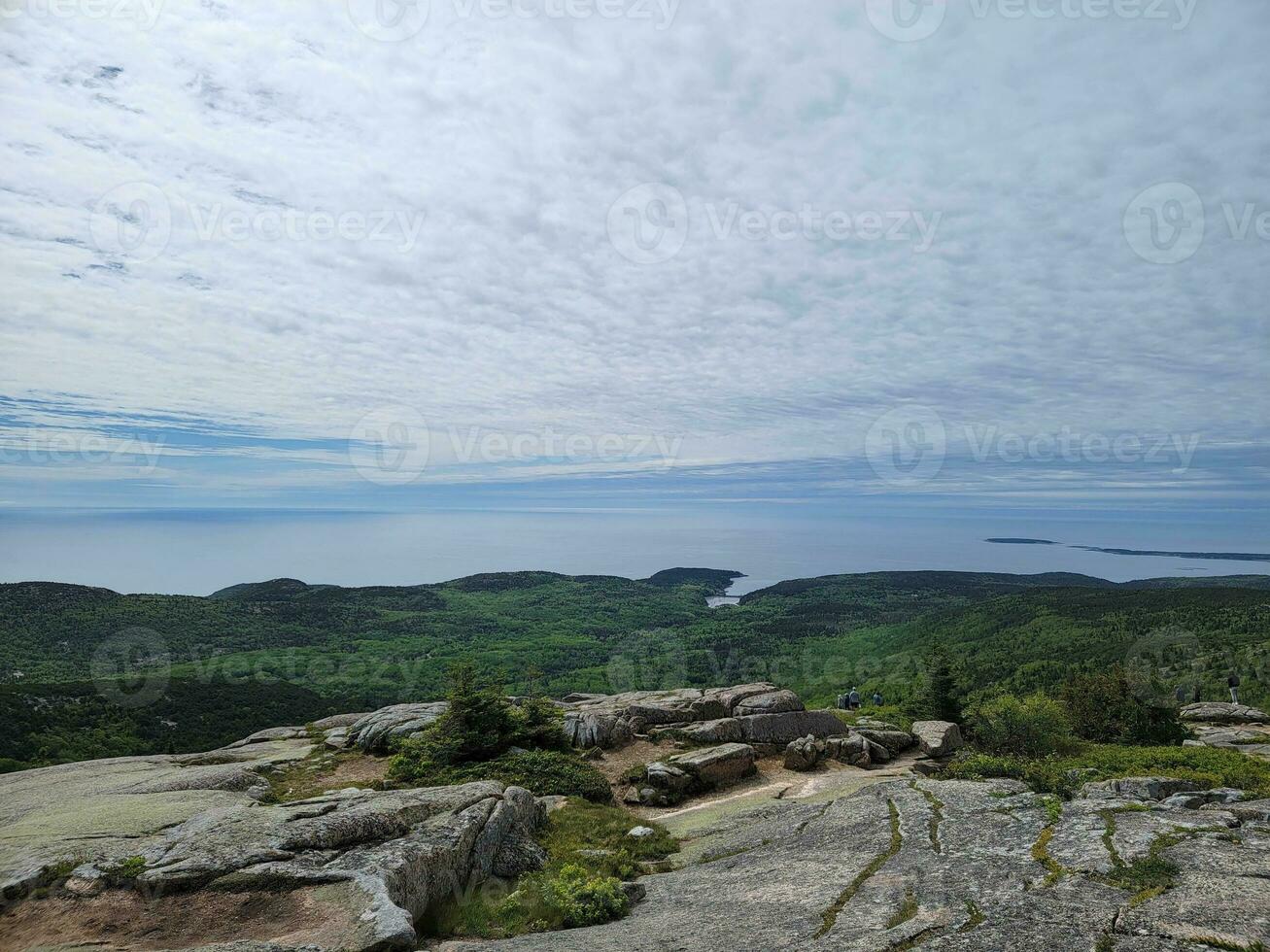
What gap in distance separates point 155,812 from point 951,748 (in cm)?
2823

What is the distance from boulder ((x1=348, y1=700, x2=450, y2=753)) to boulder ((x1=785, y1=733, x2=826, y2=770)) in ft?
47.7

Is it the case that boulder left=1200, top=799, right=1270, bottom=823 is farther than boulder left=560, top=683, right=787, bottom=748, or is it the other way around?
boulder left=560, top=683, right=787, bottom=748

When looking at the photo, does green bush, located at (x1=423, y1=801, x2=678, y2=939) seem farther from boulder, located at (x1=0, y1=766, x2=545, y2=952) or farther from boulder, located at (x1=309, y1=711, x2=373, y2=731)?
boulder, located at (x1=309, y1=711, x2=373, y2=731)

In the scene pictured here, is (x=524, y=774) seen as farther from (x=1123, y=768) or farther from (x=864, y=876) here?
(x=1123, y=768)

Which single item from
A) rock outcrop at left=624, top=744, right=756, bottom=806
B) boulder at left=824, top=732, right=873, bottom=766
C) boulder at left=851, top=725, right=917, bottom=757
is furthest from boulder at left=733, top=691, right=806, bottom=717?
rock outcrop at left=624, top=744, right=756, bottom=806

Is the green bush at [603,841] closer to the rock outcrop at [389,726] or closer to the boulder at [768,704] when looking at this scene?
the rock outcrop at [389,726]

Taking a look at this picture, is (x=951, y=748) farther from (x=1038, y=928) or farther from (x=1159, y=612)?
(x=1159, y=612)

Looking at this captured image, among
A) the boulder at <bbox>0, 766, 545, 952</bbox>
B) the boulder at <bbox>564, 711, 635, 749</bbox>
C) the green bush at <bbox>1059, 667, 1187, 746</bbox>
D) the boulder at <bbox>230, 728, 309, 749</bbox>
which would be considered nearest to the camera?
the boulder at <bbox>0, 766, 545, 952</bbox>

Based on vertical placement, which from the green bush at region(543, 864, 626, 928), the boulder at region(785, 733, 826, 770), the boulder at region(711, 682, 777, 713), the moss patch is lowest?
the boulder at region(785, 733, 826, 770)

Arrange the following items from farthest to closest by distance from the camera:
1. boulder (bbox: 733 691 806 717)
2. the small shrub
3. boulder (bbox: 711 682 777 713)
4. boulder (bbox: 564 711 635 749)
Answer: boulder (bbox: 711 682 777 713) → boulder (bbox: 733 691 806 717) → boulder (bbox: 564 711 635 749) → the small shrub

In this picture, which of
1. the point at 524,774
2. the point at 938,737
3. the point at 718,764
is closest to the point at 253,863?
the point at 524,774

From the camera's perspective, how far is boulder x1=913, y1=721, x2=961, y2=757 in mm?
25375

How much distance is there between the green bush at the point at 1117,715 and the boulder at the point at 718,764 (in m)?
16.7

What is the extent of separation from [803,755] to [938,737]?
708 cm
